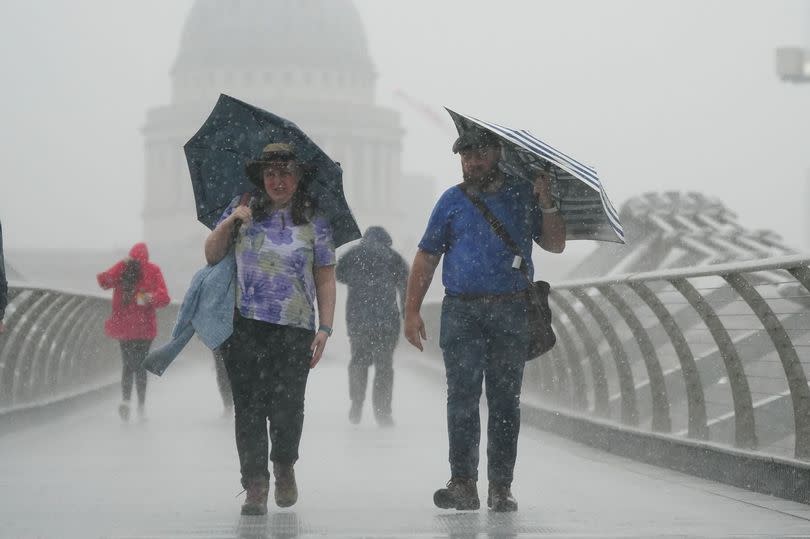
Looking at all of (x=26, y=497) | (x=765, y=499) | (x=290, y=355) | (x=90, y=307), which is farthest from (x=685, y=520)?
(x=90, y=307)

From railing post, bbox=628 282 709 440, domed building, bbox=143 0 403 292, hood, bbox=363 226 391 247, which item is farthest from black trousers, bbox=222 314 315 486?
domed building, bbox=143 0 403 292

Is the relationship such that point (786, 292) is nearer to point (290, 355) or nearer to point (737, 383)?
point (737, 383)

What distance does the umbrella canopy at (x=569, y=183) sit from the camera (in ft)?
25.0

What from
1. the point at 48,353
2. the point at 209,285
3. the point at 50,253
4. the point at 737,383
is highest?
the point at 209,285

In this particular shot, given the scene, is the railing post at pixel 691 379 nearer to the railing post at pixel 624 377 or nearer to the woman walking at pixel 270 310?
the railing post at pixel 624 377

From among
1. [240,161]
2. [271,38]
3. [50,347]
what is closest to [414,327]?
[240,161]

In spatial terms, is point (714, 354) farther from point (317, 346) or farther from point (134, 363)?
point (134, 363)

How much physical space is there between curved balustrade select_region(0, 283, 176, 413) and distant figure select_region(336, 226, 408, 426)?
8.04 feet

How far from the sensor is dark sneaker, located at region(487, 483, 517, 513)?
25.5 ft

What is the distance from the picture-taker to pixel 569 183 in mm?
7934

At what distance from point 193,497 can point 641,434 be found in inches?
128

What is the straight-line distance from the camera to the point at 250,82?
126m

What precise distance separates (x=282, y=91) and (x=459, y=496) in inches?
4625

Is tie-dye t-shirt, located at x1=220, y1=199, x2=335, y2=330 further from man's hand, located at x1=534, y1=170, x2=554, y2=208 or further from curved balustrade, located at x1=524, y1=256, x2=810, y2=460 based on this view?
curved balustrade, located at x1=524, y1=256, x2=810, y2=460
